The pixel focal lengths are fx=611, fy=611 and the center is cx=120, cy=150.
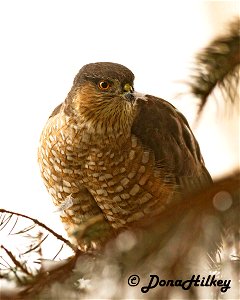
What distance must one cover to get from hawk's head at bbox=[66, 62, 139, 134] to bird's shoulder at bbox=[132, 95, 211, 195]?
0.11m

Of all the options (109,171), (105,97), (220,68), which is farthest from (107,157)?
(220,68)

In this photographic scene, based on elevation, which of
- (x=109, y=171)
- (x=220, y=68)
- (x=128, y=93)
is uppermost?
(x=128, y=93)

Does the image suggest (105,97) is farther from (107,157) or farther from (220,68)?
(220,68)

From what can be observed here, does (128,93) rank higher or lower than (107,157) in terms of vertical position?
higher

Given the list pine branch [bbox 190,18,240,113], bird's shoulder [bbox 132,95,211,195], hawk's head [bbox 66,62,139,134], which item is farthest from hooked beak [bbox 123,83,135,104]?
pine branch [bbox 190,18,240,113]

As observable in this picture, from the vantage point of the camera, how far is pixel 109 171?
275 centimetres

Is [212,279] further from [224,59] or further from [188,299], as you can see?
[224,59]

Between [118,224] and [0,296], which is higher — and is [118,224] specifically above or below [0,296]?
above

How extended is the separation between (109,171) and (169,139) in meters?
0.37

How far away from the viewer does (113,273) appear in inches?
41.8

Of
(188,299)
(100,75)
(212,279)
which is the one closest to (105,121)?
(100,75)

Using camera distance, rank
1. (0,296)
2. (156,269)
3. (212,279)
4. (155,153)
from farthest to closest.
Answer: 1. (155,153)
2. (212,279)
3. (0,296)
4. (156,269)

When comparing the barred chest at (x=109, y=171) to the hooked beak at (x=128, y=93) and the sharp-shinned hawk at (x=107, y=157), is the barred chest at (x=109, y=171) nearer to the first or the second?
the sharp-shinned hawk at (x=107, y=157)

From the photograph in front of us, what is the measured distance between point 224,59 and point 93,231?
1.24 ft
